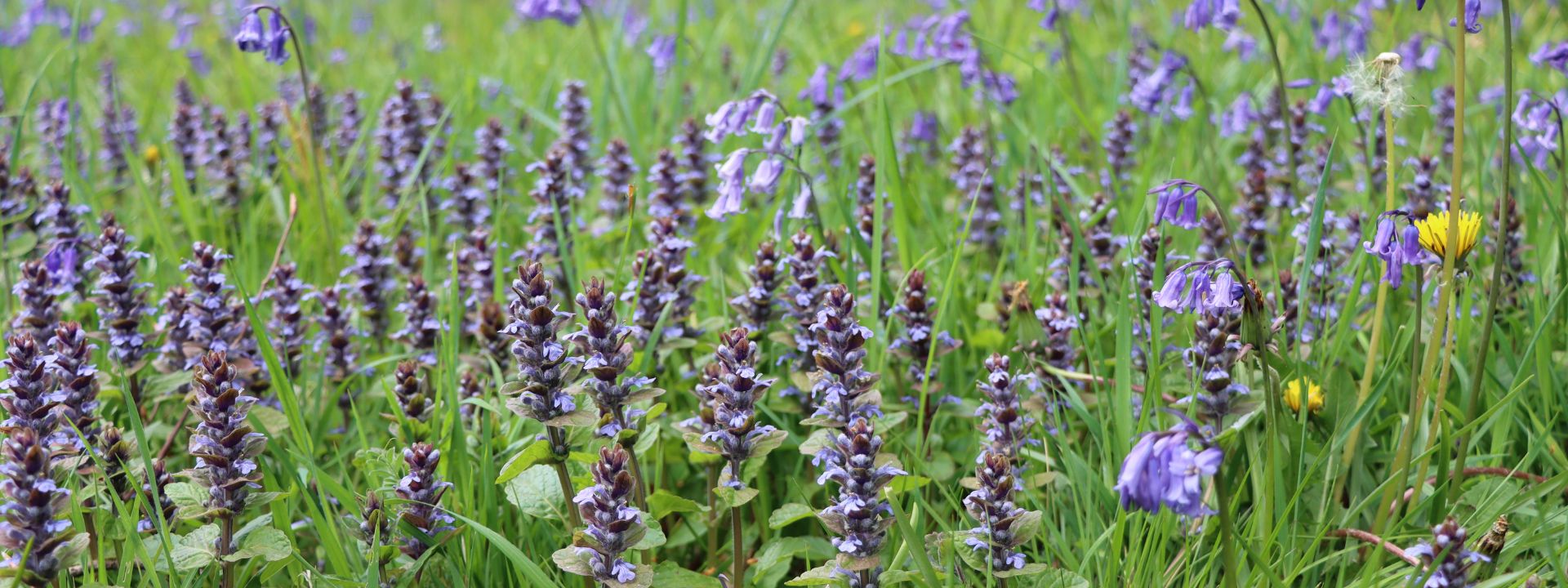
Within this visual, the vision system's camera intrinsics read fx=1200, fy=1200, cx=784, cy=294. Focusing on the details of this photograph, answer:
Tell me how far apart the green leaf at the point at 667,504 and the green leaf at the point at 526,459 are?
0.76 ft

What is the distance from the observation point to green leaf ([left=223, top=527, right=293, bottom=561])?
2211 mm

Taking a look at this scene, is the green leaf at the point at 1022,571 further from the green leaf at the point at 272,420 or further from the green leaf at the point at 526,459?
the green leaf at the point at 272,420

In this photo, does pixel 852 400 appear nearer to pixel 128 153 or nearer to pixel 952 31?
pixel 128 153

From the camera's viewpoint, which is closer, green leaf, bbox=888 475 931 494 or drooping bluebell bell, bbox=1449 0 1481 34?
drooping bluebell bell, bbox=1449 0 1481 34

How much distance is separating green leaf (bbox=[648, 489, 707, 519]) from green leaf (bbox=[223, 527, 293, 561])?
0.69 metres

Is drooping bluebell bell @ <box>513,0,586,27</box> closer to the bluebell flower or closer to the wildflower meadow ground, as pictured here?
the wildflower meadow ground

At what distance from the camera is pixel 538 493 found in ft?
8.30

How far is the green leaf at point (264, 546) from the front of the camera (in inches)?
87.0

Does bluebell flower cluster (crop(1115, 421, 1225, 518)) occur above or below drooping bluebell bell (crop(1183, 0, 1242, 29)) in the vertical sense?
below

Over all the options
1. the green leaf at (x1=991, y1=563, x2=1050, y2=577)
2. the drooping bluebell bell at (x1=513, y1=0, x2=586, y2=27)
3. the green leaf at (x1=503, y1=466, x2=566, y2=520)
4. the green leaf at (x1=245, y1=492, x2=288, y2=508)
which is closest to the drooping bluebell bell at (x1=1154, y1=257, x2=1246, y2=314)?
the green leaf at (x1=991, y1=563, x2=1050, y2=577)

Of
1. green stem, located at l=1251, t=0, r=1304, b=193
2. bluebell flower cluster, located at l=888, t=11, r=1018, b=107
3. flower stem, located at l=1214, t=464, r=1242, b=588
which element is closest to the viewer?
flower stem, located at l=1214, t=464, r=1242, b=588

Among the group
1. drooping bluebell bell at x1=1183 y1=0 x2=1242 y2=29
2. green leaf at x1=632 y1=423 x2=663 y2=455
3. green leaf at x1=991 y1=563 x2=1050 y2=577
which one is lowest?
green leaf at x1=991 y1=563 x2=1050 y2=577

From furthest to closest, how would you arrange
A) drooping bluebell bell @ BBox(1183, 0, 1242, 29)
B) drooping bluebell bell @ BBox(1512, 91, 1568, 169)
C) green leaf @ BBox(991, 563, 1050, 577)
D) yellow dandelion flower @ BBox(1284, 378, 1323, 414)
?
drooping bluebell bell @ BBox(1183, 0, 1242, 29) → drooping bluebell bell @ BBox(1512, 91, 1568, 169) → yellow dandelion flower @ BBox(1284, 378, 1323, 414) → green leaf @ BBox(991, 563, 1050, 577)

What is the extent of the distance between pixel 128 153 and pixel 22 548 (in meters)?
2.13
